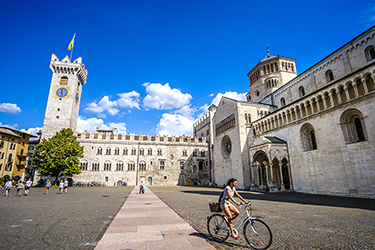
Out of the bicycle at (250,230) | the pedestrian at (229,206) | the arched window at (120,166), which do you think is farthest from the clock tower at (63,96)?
the pedestrian at (229,206)

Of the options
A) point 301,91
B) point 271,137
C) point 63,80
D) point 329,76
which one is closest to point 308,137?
point 271,137

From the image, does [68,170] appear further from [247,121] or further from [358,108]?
[358,108]

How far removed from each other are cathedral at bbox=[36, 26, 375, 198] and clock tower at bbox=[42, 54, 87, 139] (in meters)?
0.22

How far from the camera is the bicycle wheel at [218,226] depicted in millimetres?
5461

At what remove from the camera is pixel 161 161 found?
4622 cm

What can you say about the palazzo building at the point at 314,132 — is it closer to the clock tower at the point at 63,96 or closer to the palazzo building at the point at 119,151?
the palazzo building at the point at 119,151

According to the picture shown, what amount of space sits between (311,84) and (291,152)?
11228 millimetres

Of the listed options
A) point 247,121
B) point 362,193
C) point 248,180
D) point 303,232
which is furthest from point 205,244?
point 247,121

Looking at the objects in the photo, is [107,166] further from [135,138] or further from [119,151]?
[135,138]

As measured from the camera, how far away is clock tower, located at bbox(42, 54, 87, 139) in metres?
44.2

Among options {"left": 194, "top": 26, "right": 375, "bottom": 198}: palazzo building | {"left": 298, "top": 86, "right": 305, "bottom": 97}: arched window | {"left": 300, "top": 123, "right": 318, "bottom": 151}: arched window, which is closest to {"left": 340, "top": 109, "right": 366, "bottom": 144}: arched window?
{"left": 194, "top": 26, "right": 375, "bottom": 198}: palazzo building

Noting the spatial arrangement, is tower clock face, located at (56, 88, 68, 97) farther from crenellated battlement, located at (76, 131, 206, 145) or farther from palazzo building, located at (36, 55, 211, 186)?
crenellated battlement, located at (76, 131, 206, 145)

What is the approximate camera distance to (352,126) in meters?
17.9

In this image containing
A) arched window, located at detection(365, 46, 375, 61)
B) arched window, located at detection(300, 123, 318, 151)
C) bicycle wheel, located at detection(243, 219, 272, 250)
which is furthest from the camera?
arched window, located at detection(300, 123, 318, 151)
